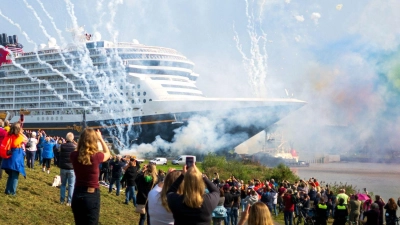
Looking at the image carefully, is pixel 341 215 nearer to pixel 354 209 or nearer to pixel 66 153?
pixel 354 209

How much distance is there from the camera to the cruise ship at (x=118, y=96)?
53.1 m

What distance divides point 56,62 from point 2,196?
→ 167 ft

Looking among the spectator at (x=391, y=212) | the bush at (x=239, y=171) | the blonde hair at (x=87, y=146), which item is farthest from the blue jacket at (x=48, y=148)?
the bush at (x=239, y=171)

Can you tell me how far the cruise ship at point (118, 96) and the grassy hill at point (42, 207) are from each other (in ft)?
121

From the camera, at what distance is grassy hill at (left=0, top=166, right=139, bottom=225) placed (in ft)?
34.5

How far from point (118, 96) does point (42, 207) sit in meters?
44.9

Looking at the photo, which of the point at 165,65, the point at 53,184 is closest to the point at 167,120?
the point at 165,65

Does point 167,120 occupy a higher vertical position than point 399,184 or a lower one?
higher

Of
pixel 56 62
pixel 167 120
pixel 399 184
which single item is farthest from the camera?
pixel 56 62

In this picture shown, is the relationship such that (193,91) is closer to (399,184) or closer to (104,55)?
(104,55)

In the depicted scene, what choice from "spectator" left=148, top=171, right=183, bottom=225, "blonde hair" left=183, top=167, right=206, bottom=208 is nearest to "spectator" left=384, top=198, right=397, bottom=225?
"spectator" left=148, top=171, right=183, bottom=225

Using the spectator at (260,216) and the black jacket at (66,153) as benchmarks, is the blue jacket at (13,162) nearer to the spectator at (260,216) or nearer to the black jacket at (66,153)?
the black jacket at (66,153)

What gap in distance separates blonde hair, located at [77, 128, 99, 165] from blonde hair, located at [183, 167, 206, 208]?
1631mm

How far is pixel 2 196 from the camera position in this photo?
11.3m
